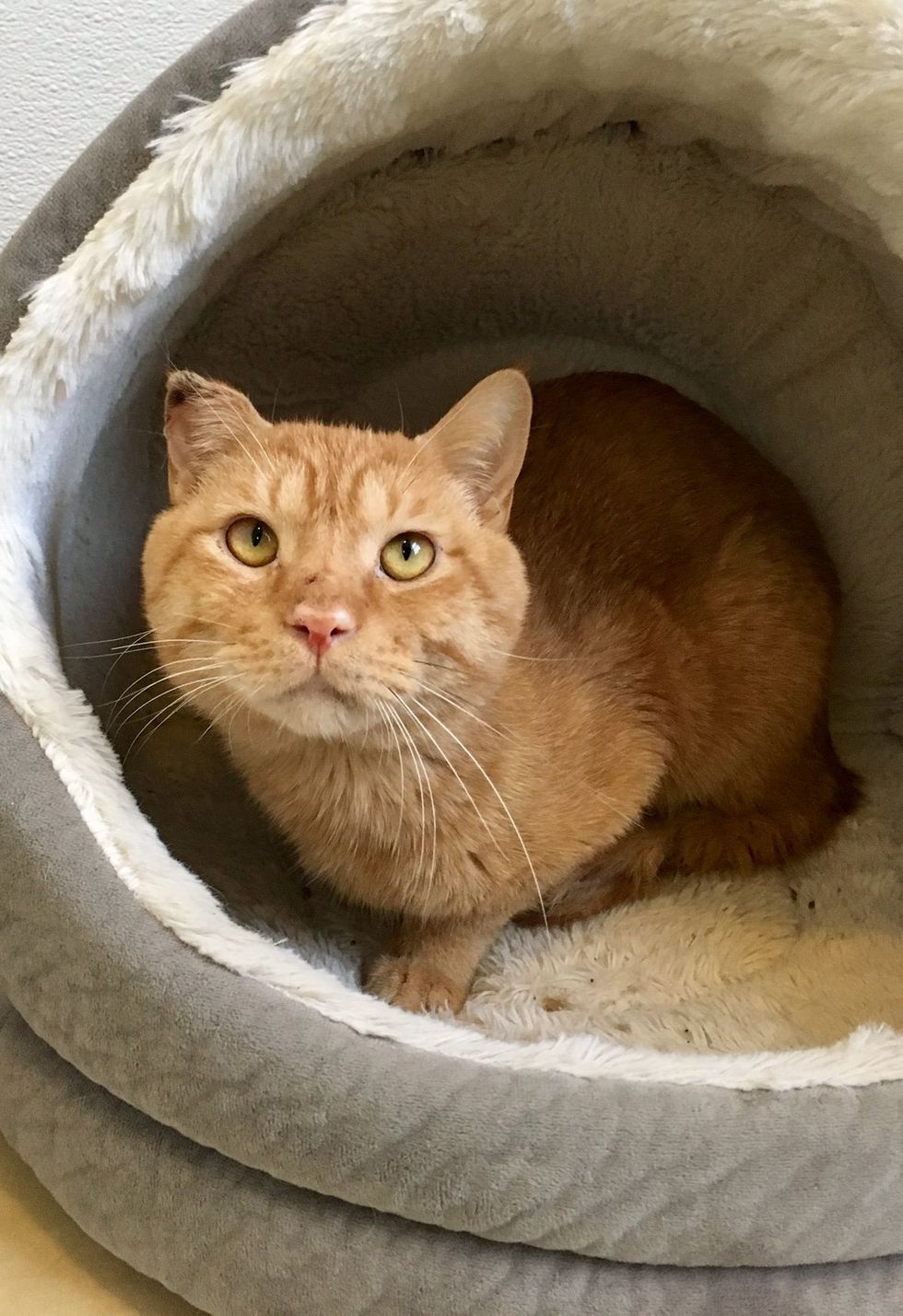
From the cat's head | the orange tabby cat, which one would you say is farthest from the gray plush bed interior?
the cat's head

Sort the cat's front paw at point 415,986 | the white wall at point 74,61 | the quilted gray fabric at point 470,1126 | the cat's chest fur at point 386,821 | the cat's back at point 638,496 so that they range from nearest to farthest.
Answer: the quilted gray fabric at point 470,1126, the cat's chest fur at point 386,821, the cat's front paw at point 415,986, the cat's back at point 638,496, the white wall at point 74,61

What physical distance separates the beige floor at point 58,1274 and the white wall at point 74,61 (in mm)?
1366

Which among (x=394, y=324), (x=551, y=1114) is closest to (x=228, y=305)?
(x=394, y=324)

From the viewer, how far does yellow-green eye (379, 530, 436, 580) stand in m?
0.90

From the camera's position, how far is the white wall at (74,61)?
139 cm

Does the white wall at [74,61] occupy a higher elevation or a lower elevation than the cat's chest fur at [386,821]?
higher

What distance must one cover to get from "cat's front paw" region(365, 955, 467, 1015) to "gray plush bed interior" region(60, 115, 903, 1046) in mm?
50

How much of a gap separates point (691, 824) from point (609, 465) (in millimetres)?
504

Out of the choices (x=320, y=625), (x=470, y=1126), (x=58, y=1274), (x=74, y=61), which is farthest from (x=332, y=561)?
(x=74, y=61)

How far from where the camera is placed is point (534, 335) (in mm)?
1580

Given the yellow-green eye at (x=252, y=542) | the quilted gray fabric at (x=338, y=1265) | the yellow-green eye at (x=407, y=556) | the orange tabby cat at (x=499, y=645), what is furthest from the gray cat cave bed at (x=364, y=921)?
the yellow-green eye at (x=407, y=556)

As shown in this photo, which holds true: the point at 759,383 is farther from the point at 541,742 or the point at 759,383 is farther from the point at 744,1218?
the point at 744,1218

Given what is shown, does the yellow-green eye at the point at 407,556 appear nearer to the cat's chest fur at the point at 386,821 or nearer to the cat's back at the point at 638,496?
the cat's chest fur at the point at 386,821

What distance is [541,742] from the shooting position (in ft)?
3.56
